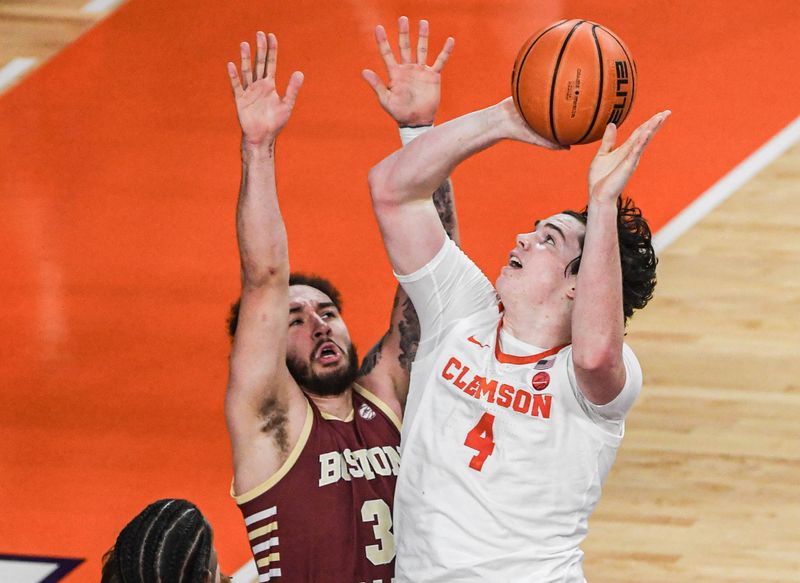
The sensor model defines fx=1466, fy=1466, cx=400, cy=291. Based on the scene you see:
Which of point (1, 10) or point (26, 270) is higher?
point (1, 10)

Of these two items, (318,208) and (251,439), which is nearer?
(251,439)

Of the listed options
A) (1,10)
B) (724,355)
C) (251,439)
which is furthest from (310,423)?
(1,10)

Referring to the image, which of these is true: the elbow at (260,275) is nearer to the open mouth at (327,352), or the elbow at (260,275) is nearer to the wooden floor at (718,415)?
the open mouth at (327,352)

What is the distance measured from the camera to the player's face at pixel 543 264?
4422mm

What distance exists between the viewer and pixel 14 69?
9344mm

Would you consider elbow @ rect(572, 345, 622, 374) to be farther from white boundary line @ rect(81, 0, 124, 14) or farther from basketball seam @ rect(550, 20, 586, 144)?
white boundary line @ rect(81, 0, 124, 14)

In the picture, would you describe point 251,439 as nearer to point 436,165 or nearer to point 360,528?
point 360,528

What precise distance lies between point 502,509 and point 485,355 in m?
0.48

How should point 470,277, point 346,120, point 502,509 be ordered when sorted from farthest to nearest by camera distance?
point 346,120
point 470,277
point 502,509

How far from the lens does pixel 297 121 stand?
28.8ft

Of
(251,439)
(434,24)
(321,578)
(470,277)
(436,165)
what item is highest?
(434,24)

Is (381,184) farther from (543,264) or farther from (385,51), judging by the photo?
(385,51)

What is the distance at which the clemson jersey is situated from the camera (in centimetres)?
424

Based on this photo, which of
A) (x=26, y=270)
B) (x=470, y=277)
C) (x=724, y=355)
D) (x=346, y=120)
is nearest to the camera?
(x=470, y=277)
